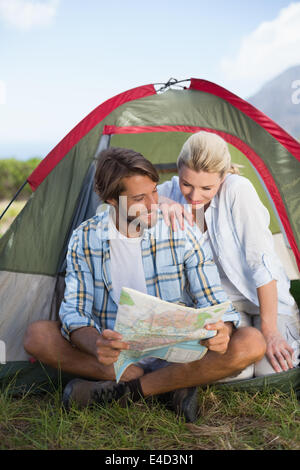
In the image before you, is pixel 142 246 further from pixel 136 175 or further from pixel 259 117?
pixel 259 117

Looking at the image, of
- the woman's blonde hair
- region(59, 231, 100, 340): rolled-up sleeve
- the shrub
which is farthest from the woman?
the shrub

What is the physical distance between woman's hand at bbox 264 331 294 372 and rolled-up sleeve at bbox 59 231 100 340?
0.67 meters

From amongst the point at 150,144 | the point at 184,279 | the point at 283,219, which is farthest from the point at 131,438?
the point at 150,144

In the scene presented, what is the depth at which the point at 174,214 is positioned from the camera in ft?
5.96

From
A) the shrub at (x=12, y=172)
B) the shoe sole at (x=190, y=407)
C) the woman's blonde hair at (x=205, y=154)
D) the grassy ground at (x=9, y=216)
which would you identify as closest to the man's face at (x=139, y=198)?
the woman's blonde hair at (x=205, y=154)

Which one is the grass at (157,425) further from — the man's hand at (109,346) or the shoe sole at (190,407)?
the man's hand at (109,346)

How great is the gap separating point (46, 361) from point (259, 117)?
1374 millimetres

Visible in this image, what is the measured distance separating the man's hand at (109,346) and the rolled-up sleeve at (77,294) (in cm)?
21

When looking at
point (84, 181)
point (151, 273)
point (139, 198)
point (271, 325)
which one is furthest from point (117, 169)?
point (271, 325)

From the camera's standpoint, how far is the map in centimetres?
137

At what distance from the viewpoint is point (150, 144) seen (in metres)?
2.72

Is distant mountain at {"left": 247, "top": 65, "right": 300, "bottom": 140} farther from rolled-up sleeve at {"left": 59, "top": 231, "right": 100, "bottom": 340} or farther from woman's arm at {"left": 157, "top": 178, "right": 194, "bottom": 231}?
rolled-up sleeve at {"left": 59, "top": 231, "right": 100, "bottom": 340}

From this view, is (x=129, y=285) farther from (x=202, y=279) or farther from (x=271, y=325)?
(x=271, y=325)
